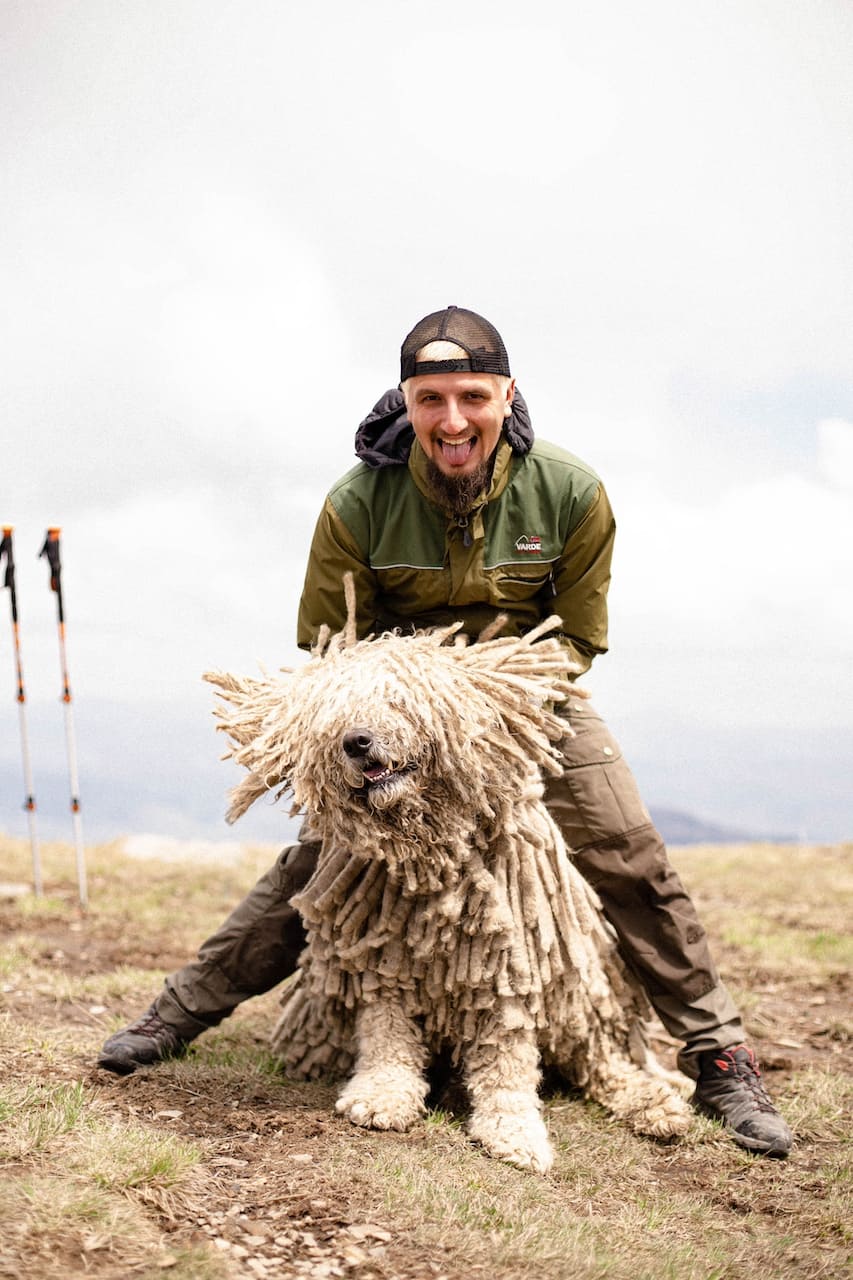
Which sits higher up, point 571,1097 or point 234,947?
point 234,947

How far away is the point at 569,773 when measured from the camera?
4727 mm

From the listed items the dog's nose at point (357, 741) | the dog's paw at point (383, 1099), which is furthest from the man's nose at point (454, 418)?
the dog's paw at point (383, 1099)

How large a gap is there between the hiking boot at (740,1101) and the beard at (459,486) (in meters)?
2.36

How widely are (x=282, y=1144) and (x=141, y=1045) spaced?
114cm

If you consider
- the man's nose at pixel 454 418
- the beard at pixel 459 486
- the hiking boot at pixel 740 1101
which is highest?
the man's nose at pixel 454 418


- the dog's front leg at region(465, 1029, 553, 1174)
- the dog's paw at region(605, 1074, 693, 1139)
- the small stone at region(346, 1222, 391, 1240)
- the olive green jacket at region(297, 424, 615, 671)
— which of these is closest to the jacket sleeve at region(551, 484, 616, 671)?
the olive green jacket at region(297, 424, 615, 671)

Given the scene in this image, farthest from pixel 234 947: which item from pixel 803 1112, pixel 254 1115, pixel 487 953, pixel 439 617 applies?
pixel 803 1112

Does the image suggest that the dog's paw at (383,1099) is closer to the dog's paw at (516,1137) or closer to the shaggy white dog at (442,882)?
the shaggy white dog at (442,882)

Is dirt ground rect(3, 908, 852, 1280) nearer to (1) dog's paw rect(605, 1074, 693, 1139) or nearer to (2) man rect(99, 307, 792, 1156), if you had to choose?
(1) dog's paw rect(605, 1074, 693, 1139)

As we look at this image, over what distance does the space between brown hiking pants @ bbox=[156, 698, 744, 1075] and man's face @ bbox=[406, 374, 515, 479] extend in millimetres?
1036

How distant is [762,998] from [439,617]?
3466 millimetres

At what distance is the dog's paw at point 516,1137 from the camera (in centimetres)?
400

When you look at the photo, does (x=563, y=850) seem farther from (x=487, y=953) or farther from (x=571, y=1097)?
(x=571, y=1097)

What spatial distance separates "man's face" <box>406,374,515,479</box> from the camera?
4328 millimetres
